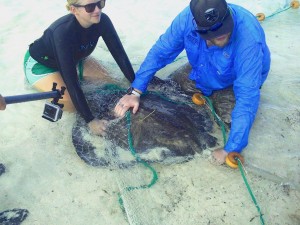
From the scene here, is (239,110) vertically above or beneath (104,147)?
above

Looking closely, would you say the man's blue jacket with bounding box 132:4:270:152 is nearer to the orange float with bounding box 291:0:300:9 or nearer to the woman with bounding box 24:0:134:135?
the woman with bounding box 24:0:134:135

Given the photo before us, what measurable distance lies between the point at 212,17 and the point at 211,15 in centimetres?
2

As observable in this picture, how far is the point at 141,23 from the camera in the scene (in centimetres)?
641

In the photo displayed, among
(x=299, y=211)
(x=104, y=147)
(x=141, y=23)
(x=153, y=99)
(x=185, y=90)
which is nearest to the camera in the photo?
(x=299, y=211)

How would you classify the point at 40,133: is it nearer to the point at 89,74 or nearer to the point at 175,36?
the point at 89,74

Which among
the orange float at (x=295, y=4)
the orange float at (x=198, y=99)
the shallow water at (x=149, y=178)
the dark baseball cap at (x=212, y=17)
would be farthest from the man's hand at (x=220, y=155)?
the orange float at (x=295, y=4)

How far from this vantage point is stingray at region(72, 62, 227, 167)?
10.8ft

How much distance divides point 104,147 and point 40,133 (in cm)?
107

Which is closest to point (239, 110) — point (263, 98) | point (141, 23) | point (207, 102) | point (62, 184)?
point (207, 102)

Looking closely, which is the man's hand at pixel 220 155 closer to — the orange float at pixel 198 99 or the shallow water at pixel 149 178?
the shallow water at pixel 149 178

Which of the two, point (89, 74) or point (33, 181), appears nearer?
point (33, 181)

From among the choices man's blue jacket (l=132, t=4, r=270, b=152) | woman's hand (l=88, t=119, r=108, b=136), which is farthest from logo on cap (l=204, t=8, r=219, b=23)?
woman's hand (l=88, t=119, r=108, b=136)

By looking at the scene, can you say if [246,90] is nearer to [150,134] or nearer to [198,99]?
[198,99]

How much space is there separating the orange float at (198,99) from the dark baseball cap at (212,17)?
1.15 metres
